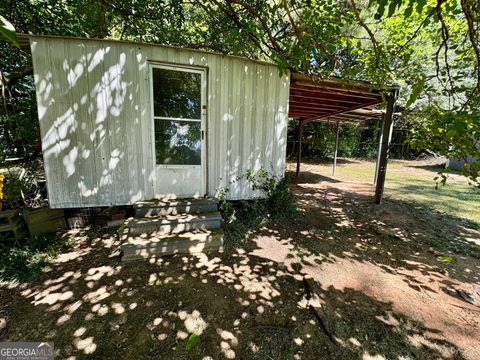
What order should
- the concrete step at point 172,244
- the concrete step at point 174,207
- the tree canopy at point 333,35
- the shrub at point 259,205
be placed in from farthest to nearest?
the shrub at point 259,205
the concrete step at point 174,207
the concrete step at point 172,244
the tree canopy at point 333,35

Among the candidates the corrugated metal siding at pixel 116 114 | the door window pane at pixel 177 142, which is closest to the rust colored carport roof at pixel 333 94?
the corrugated metal siding at pixel 116 114

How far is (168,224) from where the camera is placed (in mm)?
3244

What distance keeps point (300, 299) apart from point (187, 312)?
45.2 inches

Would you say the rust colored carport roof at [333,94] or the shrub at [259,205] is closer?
the shrub at [259,205]

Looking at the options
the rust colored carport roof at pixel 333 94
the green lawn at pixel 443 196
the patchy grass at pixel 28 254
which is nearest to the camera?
the patchy grass at pixel 28 254

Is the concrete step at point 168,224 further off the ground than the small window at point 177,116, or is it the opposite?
the small window at point 177,116

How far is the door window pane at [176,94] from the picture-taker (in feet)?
11.4

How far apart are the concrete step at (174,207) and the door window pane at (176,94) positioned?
1386 millimetres

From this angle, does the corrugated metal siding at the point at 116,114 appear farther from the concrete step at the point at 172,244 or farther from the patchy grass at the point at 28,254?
the concrete step at the point at 172,244

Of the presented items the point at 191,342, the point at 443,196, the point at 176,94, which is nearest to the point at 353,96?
the point at 443,196

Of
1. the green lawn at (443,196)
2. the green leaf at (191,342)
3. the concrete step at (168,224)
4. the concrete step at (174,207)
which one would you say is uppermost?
the concrete step at (174,207)

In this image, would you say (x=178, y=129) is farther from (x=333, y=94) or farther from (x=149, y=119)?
(x=333, y=94)

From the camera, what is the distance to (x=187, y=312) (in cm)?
211

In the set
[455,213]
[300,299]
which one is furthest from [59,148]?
[455,213]
